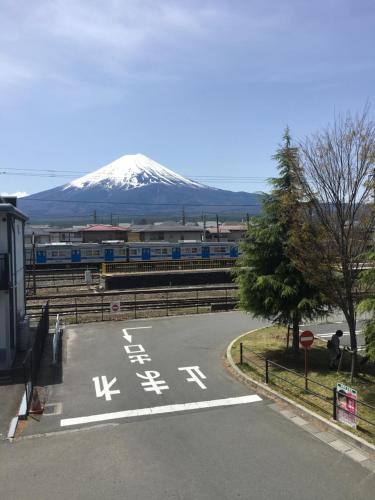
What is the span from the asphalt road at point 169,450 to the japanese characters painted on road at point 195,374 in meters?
0.03

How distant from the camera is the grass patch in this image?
1101cm

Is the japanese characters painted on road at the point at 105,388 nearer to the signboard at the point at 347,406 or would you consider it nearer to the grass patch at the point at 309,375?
the grass patch at the point at 309,375

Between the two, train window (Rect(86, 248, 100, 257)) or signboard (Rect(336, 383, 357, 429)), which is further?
train window (Rect(86, 248, 100, 257))

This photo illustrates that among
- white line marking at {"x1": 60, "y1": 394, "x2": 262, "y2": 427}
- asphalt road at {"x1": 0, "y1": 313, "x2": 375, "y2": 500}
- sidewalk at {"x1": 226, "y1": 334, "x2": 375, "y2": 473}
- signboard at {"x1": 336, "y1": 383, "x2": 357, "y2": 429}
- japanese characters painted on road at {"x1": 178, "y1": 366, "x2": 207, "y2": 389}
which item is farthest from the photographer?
japanese characters painted on road at {"x1": 178, "y1": 366, "x2": 207, "y2": 389}

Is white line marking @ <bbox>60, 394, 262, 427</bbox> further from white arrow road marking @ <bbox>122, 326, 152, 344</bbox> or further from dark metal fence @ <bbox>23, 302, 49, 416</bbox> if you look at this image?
white arrow road marking @ <bbox>122, 326, 152, 344</bbox>

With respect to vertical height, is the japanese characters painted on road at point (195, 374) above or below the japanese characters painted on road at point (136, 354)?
below

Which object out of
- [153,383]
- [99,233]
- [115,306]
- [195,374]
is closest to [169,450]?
[153,383]

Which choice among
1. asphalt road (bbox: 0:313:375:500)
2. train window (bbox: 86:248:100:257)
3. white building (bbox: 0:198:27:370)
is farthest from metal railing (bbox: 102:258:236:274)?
asphalt road (bbox: 0:313:375:500)

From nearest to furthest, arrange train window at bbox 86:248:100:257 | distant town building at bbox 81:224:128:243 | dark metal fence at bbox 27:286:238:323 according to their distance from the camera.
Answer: dark metal fence at bbox 27:286:238:323
train window at bbox 86:248:100:257
distant town building at bbox 81:224:128:243

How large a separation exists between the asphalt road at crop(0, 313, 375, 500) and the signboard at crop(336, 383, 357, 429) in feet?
3.23

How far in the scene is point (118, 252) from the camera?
48.4m

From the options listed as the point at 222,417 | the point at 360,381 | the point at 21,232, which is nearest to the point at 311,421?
the point at 222,417

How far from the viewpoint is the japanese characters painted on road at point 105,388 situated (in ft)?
40.1

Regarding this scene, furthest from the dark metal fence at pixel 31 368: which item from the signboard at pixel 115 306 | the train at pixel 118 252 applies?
the train at pixel 118 252
